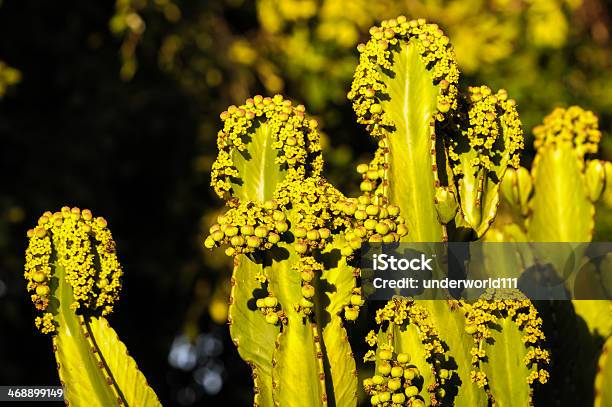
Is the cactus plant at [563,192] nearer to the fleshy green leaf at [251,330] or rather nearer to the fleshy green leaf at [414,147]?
the fleshy green leaf at [414,147]

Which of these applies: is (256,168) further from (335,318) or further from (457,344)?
(457,344)

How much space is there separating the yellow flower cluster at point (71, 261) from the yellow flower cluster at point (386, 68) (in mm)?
602

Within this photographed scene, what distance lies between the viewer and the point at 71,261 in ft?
7.03

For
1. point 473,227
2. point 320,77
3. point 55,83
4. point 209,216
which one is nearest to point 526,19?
point 320,77

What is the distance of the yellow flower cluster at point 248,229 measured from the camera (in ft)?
6.36

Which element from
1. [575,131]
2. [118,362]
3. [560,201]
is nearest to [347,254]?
[118,362]

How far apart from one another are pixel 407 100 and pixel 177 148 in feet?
14.3

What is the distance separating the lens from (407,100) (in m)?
2.21

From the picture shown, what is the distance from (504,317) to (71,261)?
87 centimetres

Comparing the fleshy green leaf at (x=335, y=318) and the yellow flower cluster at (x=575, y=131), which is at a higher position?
the yellow flower cluster at (x=575, y=131)

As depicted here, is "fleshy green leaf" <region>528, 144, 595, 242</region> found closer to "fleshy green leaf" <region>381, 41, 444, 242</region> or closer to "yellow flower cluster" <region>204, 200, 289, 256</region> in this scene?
"fleshy green leaf" <region>381, 41, 444, 242</region>

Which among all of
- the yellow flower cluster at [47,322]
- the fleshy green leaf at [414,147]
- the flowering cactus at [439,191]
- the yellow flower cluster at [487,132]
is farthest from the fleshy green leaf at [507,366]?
the yellow flower cluster at [47,322]

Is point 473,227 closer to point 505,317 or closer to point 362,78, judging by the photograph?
point 505,317

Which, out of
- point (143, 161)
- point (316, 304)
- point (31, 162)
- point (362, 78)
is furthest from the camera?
point (143, 161)
